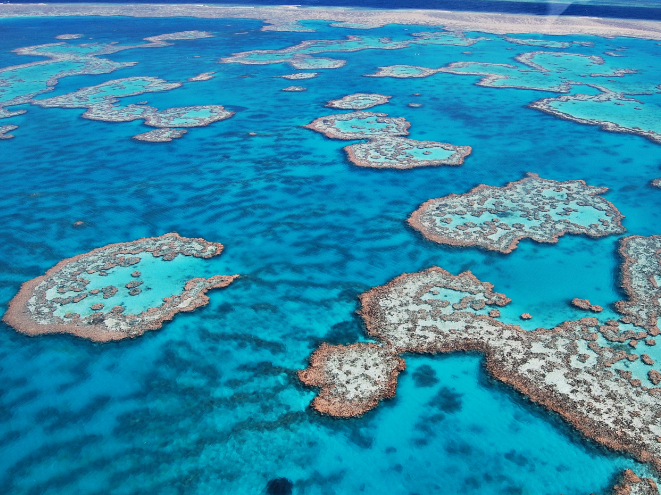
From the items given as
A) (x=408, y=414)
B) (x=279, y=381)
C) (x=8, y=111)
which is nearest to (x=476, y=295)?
(x=408, y=414)

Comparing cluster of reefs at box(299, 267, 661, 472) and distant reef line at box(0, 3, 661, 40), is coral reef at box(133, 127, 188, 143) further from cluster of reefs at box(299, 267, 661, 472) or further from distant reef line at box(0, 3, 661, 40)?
distant reef line at box(0, 3, 661, 40)

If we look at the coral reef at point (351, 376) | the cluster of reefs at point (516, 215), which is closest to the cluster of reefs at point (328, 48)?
the cluster of reefs at point (516, 215)

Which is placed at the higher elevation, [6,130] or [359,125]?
[359,125]

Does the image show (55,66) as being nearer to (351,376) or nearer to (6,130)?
(6,130)

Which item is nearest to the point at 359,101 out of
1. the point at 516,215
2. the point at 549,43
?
the point at 516,215

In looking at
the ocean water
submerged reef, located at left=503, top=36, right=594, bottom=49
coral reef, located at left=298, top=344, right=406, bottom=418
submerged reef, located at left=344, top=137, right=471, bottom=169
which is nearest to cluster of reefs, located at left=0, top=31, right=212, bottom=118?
the ocean water

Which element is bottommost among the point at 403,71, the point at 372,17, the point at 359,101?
the point at 359,101
